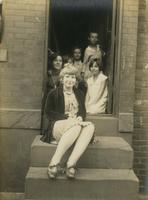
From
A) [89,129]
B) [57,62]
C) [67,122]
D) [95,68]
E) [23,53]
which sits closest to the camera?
[89,129]

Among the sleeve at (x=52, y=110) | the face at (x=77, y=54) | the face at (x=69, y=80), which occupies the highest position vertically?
the face at (x=77, y=54)

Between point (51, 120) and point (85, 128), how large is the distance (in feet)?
1.82

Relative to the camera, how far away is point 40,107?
6.91 metres

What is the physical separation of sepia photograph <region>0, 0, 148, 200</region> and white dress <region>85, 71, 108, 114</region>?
1 cm

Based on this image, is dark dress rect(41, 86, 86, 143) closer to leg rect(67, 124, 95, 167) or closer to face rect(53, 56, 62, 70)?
leg rect(67, 124, 95, 167)

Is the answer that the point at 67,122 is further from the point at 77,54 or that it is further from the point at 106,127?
the point at 77,54

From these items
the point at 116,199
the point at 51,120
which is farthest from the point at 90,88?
the point at 116,199

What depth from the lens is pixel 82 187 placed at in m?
5.77

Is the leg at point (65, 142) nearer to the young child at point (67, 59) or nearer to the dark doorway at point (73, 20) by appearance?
the young child at point (67, 59)

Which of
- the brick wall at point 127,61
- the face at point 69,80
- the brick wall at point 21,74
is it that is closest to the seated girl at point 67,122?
the face at point 69,80

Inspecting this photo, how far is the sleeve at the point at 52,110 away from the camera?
246 inches

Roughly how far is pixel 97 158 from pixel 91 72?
58.4 inches

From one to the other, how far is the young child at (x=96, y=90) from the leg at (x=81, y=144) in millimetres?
Answer: 1218

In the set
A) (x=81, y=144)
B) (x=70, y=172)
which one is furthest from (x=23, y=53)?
(x=70, y=172)
